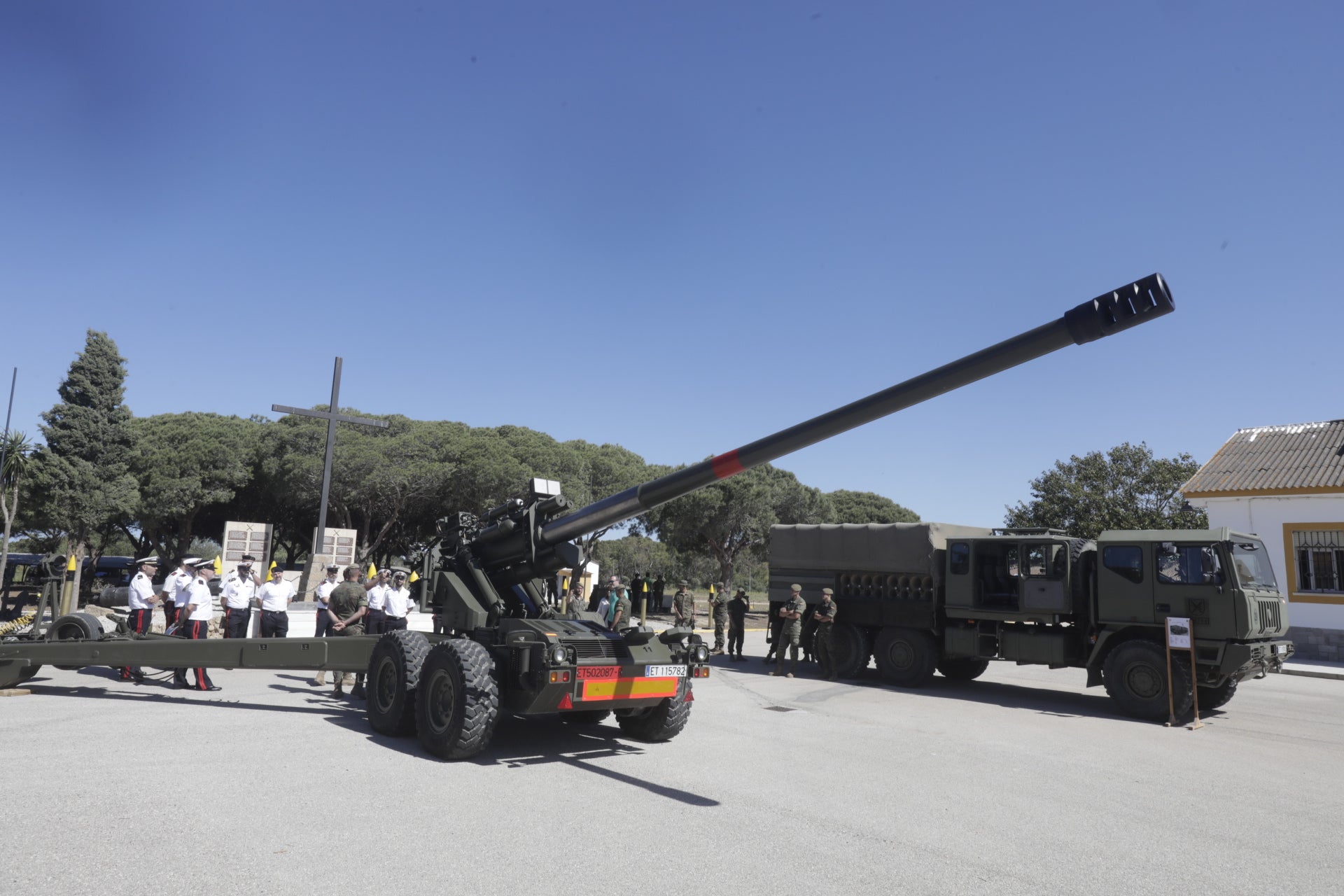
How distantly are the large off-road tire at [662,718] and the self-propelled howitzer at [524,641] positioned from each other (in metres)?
0.01

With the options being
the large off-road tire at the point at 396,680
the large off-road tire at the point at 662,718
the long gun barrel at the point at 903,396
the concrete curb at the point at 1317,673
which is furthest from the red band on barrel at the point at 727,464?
the concrete curb at the point at 1317,673

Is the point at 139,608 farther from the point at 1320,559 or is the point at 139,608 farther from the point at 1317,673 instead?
the point at 1320,559

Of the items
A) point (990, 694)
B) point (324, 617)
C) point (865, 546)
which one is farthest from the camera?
point (865, 546)

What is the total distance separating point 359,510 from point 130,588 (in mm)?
25989

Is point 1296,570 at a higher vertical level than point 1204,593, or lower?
higher

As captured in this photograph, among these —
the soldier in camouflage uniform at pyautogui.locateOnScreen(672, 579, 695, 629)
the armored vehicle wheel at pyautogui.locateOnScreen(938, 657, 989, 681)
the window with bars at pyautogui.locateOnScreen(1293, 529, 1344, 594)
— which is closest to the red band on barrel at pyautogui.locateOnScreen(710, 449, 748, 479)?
the armored vehicle wheel at pyautogui.locateOnScreen(938, 657, 989, 681)

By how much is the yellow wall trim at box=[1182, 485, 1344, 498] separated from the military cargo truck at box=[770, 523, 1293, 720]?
35.2 feet

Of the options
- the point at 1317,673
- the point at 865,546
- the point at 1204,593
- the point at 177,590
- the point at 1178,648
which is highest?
the point at 865,546

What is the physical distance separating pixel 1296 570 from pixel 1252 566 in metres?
11.9

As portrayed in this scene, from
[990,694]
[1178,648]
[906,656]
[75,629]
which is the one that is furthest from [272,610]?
[1178,648]

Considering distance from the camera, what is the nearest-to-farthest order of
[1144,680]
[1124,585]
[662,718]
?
[662,718]
[1144,680]
[1124,585]

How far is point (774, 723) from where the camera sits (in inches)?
386

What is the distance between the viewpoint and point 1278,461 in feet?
73.5

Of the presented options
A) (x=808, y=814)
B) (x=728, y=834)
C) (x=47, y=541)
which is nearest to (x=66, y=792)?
(x=728, y=834)
